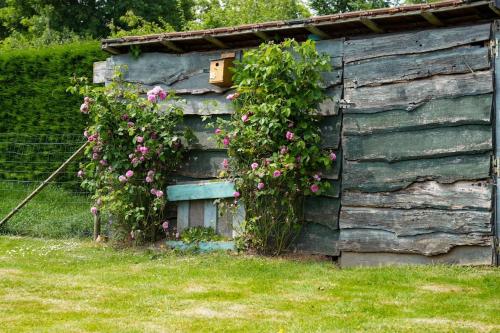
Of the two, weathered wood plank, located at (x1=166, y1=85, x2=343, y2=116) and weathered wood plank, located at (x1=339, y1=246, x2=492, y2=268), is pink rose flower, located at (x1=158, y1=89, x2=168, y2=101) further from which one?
weathered wood plank, located at (x1=339, y1=246, x2=492, y2=268)

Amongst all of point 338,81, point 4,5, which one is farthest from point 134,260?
point 4,5

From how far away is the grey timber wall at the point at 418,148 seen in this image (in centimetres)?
707

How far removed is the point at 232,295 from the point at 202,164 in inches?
115

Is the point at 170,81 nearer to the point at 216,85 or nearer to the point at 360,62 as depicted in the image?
the point at 216,85

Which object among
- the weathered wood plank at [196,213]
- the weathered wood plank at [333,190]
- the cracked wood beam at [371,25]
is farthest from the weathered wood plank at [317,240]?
the cracked wood beam at [371,25]

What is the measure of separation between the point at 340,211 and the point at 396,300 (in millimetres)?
2070

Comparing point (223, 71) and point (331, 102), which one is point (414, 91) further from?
point (223, 71)

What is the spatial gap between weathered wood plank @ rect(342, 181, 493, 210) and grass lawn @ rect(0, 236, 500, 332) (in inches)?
25.3

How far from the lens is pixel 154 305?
5.77 meters

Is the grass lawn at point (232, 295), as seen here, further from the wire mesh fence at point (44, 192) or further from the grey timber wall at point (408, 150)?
the wire mesh fence at point (44, 192)

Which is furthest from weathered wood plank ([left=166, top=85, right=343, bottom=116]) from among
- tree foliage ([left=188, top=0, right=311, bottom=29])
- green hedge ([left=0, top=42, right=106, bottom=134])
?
tree foliage ([left=188, top=0, right=311, bottom=29])

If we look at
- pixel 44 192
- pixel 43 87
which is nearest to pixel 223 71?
pixel 44 192

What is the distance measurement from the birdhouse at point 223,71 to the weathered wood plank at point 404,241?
2208 mm

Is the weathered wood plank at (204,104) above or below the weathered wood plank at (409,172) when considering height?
above
